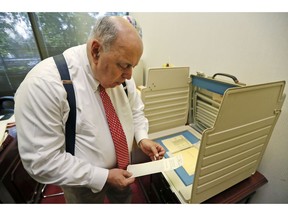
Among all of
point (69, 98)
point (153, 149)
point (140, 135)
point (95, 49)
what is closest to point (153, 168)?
point (153, 149)

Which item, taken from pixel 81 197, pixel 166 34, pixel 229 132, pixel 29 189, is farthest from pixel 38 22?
pixel 229 132

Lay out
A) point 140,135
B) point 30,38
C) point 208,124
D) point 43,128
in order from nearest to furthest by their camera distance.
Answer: point 43,128, point 140,135, point 208,124, point 30,38

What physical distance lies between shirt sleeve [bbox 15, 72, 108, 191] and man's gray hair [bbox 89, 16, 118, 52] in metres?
0.24

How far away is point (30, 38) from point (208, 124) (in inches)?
104

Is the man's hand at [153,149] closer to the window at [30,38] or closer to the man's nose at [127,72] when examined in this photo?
the man's nose at [127,72]

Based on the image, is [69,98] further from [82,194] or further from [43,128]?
[82,194]

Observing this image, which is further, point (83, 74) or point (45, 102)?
point (83, 74)

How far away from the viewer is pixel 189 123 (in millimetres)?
Answer: 1422

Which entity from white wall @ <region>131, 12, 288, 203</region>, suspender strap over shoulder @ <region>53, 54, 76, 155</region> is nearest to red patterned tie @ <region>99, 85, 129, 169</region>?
suspender strap over shoulder @ <region>53, 54, 76, 155</region>

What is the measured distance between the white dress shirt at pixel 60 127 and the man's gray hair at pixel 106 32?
14 centimetres

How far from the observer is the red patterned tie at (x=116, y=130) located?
0.74 meters

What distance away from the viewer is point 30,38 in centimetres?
217

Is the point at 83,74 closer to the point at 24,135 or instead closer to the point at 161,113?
the point at 24,135
